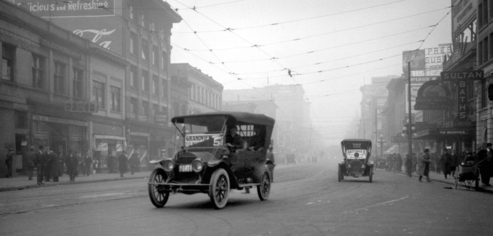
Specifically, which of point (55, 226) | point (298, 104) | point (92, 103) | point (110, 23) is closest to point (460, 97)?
point (92, 103)

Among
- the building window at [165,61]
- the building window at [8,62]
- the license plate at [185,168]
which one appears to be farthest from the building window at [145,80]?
the license plate at [185,168]

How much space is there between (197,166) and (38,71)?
2455 cm

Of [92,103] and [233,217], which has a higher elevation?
[92,103]

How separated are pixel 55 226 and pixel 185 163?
3.68 m

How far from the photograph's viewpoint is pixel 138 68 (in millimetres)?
49062

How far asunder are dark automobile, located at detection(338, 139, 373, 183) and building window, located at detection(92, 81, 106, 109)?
70.9 ft

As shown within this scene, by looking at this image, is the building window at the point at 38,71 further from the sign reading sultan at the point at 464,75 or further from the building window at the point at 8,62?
the sign reading sultan at the point at 464,75

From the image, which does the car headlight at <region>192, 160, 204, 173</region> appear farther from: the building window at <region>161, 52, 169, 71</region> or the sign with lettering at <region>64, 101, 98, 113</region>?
the building window at <region>161, 52, 169, 71</region>

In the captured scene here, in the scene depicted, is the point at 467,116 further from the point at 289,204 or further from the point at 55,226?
the point at 55,226

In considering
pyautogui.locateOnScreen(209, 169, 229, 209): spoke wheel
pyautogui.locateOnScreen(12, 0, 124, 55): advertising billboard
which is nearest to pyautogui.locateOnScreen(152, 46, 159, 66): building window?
pyautogui.locateOnScreen(12, 0, 124, 55): advertising billboard

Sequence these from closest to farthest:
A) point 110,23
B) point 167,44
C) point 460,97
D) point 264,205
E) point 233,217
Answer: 1. point 233,217
2. point 264,205
3. point 460,97
4. point 110,23
5. point 167,44

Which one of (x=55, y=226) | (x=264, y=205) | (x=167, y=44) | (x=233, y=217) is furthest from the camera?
(x=167, y=44)

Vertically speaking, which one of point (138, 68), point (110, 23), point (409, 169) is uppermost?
point (110, 23)

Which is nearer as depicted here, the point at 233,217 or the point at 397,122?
the point at 233,217
